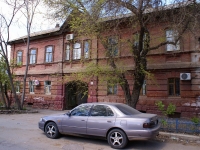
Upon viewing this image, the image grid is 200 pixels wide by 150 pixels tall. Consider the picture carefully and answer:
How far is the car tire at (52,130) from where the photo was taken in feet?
24.3

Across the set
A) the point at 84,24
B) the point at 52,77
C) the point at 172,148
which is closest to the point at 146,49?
the point at 84,24

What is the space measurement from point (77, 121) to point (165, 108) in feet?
26.3

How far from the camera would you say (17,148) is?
603cm

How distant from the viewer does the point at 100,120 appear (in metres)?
6.66

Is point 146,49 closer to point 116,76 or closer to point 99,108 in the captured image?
point 116,76

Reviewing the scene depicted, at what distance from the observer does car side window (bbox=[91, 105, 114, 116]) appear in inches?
266

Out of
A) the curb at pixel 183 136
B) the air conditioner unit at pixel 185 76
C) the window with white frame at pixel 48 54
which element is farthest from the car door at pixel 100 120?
the window with white frame at pixel 48 54

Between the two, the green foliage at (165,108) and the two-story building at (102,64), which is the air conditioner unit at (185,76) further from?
the green foliage at (165,108)

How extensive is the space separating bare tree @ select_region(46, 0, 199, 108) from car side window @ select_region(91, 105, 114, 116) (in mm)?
3641

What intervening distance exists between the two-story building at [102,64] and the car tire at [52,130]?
4.34 m

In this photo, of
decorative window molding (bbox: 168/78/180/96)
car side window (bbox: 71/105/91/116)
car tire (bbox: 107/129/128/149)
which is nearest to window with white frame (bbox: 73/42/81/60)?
decorative window molding (bbox: 168/78/180/96)

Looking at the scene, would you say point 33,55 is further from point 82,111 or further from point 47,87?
point 82,111

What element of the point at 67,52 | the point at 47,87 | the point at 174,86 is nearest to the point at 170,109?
the point at 174,86

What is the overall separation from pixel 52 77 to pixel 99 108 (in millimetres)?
12470
